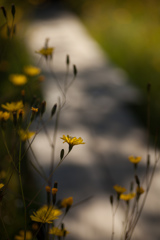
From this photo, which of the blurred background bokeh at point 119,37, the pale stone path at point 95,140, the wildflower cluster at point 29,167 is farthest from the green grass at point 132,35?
the wildflower cluster at point 29,167

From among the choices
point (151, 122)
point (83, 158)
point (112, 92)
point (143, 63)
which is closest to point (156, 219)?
point (83, 158)

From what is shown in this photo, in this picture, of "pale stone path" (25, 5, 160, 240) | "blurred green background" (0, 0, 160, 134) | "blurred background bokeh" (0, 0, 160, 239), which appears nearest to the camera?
"pale stone path" (25, 5, 160, 240)

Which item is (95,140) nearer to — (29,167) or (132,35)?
(29,167)

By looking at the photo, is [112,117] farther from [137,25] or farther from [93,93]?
[137,25]

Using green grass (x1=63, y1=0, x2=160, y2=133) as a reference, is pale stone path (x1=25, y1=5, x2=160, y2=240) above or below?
below

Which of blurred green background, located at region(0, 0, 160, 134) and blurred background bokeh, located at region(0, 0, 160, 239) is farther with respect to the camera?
blurred green background, located at region(0, 0, 160, 134)

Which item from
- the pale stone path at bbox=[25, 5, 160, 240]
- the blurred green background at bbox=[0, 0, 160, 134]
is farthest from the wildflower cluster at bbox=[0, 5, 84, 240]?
the blurred green background at bbox=[0, 0, 160, 134]

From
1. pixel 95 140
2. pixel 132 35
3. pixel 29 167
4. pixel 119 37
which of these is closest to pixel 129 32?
pixel 132 35

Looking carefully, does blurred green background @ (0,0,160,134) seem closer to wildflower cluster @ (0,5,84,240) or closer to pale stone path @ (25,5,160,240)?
pale stone path @ (25,5,160,240)
